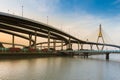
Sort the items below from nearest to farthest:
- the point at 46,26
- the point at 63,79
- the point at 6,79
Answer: the point at 6,79
the point at 63,79
the point at 46,26

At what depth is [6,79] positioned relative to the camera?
26.4 metres

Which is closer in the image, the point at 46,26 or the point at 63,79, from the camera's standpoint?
the point at 63,79

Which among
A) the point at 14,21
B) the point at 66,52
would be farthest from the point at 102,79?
the point at 66,52

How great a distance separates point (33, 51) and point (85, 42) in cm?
6656

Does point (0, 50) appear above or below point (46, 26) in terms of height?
below

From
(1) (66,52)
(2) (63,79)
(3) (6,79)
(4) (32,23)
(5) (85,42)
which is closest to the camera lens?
(3) (6,79)

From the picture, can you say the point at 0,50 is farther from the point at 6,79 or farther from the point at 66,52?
the point at 6,79

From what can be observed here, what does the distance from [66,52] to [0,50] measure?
4220 cm

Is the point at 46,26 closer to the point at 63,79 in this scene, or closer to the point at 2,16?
the point at 2,16

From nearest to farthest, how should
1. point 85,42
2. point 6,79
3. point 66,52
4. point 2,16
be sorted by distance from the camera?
point 6,79, point 2,16, point 66,52, point 85,42

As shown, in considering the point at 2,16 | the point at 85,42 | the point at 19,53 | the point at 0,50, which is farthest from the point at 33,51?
the point at 85,42

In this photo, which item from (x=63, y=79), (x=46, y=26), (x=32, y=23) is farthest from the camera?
(x=46, y=26)

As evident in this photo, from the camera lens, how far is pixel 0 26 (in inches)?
3925

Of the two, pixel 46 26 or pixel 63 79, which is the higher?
pixel 46 26
